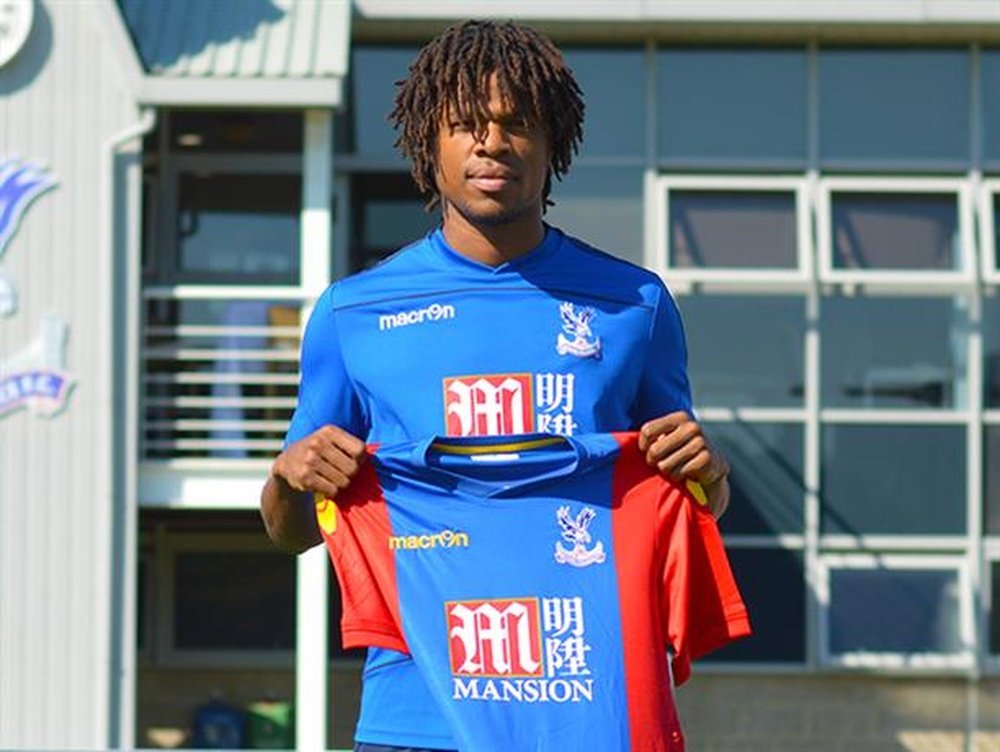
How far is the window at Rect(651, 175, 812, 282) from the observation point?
1298 centimetres

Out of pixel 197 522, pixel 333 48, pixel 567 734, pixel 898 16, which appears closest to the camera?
pixel 567 734

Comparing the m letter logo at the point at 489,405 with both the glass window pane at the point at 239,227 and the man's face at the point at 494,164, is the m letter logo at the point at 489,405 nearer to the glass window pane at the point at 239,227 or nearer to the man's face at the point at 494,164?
the man's face at the point at 494,164

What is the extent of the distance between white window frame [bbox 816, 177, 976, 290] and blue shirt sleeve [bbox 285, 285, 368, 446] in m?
10.0

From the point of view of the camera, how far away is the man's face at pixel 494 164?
298cm

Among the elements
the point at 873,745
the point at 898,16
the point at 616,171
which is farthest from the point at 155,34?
the point at 873,745

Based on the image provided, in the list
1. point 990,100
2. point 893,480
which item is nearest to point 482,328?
point 893,480

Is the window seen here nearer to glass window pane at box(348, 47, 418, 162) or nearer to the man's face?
glass window pane at box(348, 47, 418, 162)

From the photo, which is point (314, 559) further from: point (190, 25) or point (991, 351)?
point (991, 351)

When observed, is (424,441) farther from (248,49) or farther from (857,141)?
(857,141)

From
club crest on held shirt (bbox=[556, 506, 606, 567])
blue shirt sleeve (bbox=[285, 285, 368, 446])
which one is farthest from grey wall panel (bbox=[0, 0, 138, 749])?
club crest on held shirt (bbox=[556, 506, 606, 567])

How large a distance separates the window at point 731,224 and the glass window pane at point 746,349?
0.69 ft

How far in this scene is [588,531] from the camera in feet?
10.2

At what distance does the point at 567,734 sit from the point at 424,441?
434 mm

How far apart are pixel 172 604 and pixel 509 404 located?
1069 cm
